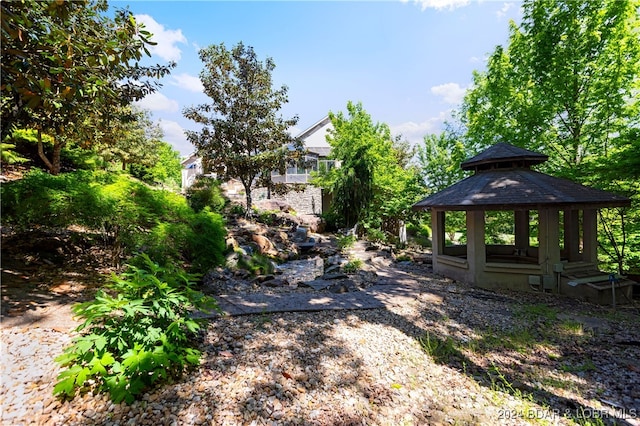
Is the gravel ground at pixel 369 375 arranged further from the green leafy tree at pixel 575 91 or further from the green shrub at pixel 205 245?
the green leafy tree at pixel 575 91

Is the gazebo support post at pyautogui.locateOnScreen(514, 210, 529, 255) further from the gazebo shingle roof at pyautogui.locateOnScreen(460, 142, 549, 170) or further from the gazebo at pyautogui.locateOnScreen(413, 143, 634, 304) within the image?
the gazebo shingle roof at pyautogui.locateOnScreen(460, 142, 549, 170)

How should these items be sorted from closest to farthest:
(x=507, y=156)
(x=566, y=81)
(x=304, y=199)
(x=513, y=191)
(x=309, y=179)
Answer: (x=513, y=191) < (x=507, y=156) < (x=566, y=81) < (x=304, y=199) < (x=309, y=179)

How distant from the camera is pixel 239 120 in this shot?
44.6ft

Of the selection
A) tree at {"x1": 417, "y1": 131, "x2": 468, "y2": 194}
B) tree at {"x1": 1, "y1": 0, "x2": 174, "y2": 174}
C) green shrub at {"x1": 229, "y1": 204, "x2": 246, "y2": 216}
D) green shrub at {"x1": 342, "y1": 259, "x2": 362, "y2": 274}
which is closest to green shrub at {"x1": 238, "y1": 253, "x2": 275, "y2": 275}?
green shrub at {"x1": 342, "y1": 259, "x2": 362, "y2": 274}

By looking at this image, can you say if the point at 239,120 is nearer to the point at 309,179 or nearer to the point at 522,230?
the point at 309,179

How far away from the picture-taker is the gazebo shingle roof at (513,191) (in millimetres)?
6707

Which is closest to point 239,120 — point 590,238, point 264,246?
point 264,246

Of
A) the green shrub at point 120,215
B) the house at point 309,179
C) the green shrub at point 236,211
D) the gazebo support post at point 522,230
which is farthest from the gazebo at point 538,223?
the house at point 309,179

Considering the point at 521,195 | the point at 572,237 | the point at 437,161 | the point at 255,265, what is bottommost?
the point at 255,265

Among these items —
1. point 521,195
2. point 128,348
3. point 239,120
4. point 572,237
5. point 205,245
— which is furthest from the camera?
point 239,120

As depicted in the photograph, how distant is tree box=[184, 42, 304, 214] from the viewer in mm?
13375

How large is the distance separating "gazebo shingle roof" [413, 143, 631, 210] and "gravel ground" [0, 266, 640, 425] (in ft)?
9.16

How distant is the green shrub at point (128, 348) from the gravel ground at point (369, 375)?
0.14m

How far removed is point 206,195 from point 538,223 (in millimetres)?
12961
